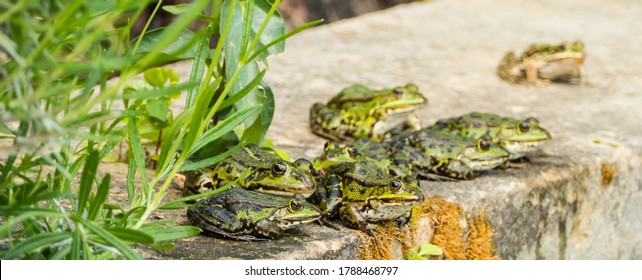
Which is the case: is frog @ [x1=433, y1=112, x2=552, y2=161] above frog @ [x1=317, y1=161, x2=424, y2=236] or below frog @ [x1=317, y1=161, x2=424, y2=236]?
below

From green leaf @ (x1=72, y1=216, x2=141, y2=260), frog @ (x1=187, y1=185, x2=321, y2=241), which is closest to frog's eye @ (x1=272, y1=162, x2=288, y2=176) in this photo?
frog @ (x1=187, y1=185, x2=321, y2=241)

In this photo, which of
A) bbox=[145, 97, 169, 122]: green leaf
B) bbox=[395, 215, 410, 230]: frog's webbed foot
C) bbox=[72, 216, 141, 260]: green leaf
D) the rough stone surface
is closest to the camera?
bbox=[72, 216, 141, 260]: green leaf

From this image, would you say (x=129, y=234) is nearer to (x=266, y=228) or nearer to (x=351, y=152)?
(x=266, y=228)

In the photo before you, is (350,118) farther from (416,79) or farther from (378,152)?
(416,79)

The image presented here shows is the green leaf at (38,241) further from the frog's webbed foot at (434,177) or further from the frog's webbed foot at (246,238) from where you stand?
the frog's webbed foot at (434,177)

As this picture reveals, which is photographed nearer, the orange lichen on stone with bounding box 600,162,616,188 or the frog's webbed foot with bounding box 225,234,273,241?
the frog's webbed foot with bounding box 225,234,273,241

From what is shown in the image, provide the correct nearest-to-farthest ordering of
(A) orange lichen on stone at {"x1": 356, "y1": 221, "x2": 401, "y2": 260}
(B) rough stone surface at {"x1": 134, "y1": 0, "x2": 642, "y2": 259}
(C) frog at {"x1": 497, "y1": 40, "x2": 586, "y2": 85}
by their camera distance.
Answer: (A) orange lichen on stone at {"x1": 356, "y1": 221, "x2": 401, "y2": 260} → (B) rough stone surface at {"x1": 134, "y1": 0, "x2": 642, "y2": 259} → (C) frog at {"x1": 497, "y1": 40, "x2": 586, "y2": 85}

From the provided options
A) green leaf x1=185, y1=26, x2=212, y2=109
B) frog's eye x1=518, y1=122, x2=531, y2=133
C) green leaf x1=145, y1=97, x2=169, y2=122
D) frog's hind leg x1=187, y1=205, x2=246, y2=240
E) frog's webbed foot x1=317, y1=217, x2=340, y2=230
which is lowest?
frog's eye x1=518, y1=122, x2=531, y2=133

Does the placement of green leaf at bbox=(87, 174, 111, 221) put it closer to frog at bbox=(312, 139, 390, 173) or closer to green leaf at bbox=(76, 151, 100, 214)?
green leaf at bbox=(76, 151, 100, 214)
